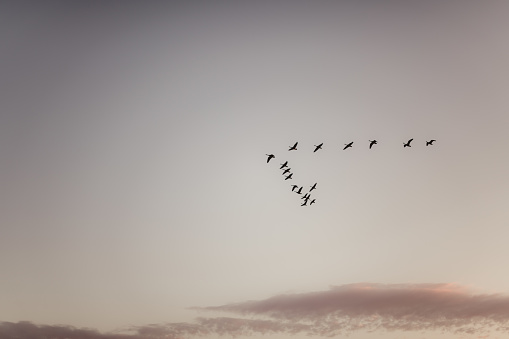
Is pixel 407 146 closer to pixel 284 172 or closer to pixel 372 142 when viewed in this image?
pixel 372 142

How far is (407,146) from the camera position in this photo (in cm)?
14112

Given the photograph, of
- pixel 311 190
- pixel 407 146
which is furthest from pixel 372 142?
pixel 311 190

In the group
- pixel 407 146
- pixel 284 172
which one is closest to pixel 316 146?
pixel 284 172

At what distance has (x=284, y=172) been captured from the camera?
150m

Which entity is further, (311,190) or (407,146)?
(311,190)

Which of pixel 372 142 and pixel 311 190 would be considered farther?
pixel 311 190

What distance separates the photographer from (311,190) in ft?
500

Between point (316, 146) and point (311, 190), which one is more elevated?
point (316, 146)

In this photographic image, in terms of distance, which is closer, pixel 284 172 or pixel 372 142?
pixel 372 142

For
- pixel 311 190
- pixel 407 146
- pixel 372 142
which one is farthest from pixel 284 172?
pixel 407 146

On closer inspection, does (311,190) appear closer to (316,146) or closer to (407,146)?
(316,146)

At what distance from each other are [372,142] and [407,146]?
37.9 ft

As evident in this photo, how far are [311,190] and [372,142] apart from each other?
25.9 m

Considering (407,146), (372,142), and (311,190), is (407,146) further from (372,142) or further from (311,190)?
(311,190)
